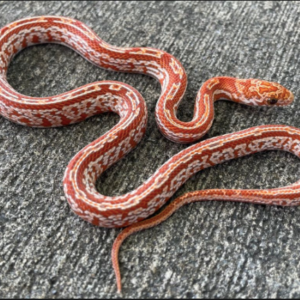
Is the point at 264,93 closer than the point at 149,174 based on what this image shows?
No

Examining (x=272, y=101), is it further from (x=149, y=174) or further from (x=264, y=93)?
(x=149, y=174)

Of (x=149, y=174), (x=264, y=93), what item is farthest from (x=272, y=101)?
(x=149, y=174)

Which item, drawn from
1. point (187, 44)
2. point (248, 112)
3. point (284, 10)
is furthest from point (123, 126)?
point (284, 10)

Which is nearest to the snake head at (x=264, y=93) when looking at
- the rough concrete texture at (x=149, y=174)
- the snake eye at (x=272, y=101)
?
the snake eye at (x=272, y=101)

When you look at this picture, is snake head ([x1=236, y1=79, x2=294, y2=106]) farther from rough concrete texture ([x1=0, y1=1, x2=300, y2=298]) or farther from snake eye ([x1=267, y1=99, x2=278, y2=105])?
rough concrete texture ([x1=0, y1=1, x2=300, y2=298])

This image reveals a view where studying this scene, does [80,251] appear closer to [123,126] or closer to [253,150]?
[123,126]

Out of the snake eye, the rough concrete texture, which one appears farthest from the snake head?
the rough concrete texture
